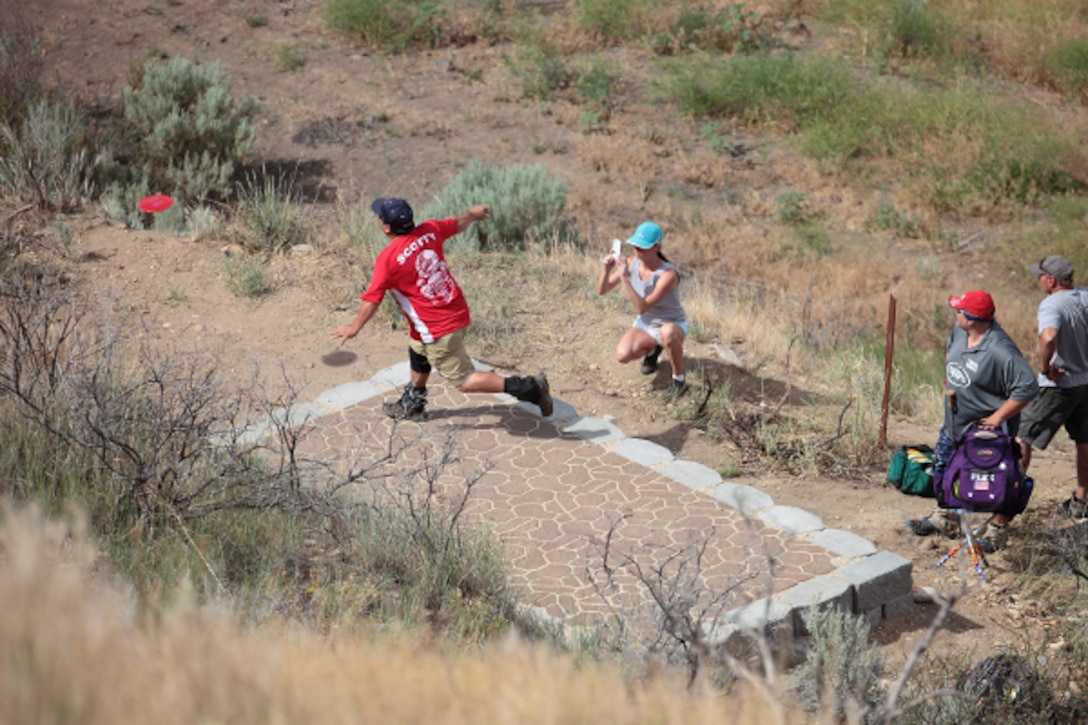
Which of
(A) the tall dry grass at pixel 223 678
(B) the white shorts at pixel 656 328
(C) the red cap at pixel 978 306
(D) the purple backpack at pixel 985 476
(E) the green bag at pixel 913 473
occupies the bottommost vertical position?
(E) the green bag at pixel 913 473

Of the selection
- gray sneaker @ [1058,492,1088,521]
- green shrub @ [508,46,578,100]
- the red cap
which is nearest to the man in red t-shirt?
the red cap

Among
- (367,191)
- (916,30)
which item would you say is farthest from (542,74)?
(916,30)

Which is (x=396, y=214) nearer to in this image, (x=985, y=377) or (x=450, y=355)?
(x=450, y=355)

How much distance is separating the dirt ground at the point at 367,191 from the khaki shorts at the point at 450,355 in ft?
4.12

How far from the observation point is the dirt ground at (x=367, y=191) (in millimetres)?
7582

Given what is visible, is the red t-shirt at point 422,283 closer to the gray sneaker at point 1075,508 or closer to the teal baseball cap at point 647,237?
the teal baseball cap at point 647,237

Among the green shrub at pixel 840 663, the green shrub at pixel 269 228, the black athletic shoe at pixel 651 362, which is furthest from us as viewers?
the green shrub at pixel 269 228

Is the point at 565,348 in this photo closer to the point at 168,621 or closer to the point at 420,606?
the point at 420,606

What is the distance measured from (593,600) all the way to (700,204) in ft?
33.4

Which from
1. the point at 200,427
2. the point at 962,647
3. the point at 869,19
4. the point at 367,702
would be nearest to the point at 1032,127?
the point at 869,19

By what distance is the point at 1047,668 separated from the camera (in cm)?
582

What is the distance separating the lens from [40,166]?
35.8 feet

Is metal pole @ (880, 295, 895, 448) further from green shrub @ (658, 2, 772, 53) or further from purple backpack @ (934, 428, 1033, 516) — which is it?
green shrub @ (658, 2, 772, 53)

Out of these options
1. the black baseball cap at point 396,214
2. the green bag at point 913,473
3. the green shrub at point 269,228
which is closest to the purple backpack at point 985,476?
the green bag at point 913,473
